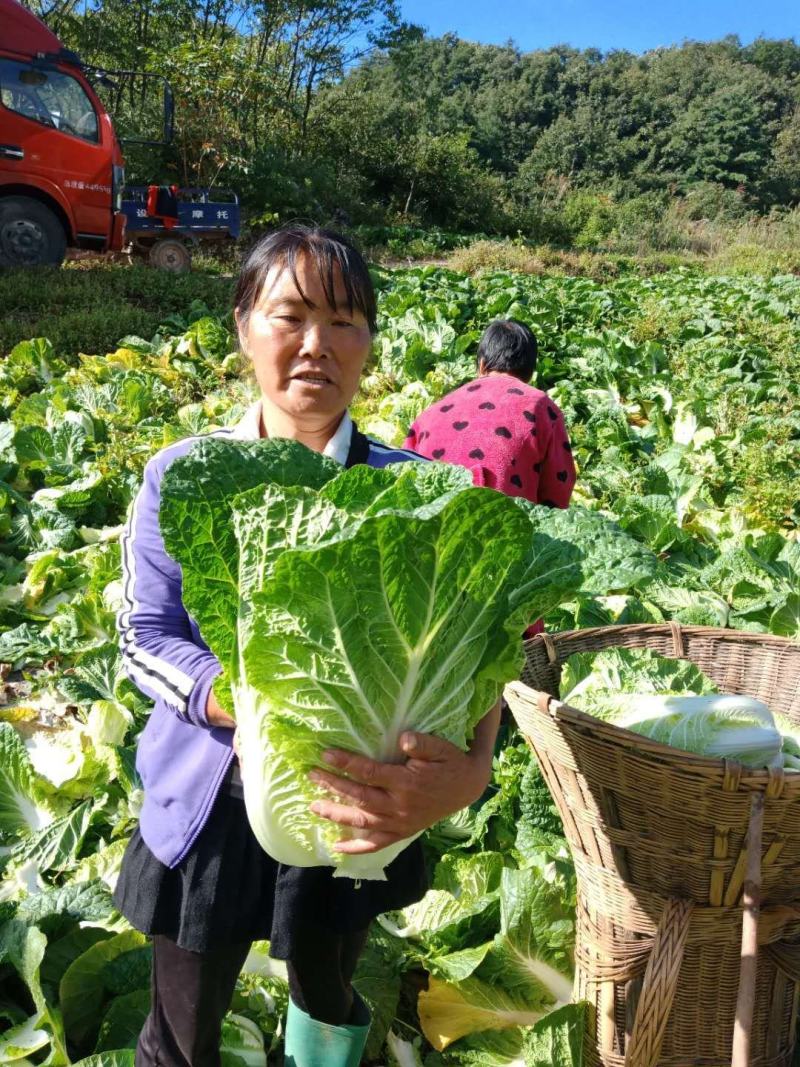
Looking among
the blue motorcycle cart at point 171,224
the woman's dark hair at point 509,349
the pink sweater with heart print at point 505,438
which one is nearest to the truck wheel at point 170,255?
the blue motorcycle cart at point 171,224

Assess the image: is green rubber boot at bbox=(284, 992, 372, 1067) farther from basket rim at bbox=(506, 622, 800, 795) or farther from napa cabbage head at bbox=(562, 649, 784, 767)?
napa cabbage head at bbox=(562, 649, 784, 767)

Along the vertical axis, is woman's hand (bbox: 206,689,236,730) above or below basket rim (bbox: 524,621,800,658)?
above

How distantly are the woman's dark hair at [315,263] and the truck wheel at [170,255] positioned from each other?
1422cm

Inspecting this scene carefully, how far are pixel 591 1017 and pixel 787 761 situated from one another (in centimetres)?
78

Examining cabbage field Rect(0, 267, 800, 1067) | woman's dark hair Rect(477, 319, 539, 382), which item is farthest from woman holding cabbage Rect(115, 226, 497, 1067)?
woman's dark hair Rect(477, 319, 539, 382)

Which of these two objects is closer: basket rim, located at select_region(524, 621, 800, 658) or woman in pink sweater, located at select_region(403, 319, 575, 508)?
basket rim, located at select_region(524, 621, 800, 658)

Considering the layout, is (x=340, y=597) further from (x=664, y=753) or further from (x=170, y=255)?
(x=170, y=255)

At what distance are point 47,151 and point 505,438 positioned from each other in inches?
457

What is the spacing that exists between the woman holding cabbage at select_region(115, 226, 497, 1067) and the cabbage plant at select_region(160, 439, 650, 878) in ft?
0.57

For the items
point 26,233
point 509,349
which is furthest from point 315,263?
point 26,233

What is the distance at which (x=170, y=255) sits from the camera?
14.9 meters

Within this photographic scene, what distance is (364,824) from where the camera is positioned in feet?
4.03

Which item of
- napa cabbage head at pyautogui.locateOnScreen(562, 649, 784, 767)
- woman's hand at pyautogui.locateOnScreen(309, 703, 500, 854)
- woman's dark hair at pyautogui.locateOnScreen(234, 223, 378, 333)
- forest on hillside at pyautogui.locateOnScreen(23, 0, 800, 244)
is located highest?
forest on hillside at pyautogui.locateOnScreen(23, 0, 800, 244)

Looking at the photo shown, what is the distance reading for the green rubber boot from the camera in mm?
1768
